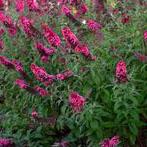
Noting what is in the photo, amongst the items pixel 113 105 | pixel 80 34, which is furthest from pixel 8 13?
pixel 113 105

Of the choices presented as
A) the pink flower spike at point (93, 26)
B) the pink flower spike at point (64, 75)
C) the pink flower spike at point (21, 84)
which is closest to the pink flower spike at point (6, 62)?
the pink flower spike at point (21, 84)

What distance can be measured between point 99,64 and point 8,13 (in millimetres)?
2739

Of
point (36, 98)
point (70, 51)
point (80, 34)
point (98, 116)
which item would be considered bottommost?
point (98, 116)

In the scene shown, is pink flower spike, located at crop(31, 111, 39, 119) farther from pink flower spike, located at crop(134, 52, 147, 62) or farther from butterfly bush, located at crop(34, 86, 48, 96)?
pink flower spike, located at crop(134, 52, 147, 62)

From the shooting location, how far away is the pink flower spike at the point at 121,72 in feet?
15.4

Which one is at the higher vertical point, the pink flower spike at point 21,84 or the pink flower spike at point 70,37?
the pink flower spike at point 70,37

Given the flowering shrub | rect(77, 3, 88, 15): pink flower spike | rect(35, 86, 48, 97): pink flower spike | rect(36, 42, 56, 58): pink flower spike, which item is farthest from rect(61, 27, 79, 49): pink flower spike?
rect(77, 3, 88, 15): pink flower spike

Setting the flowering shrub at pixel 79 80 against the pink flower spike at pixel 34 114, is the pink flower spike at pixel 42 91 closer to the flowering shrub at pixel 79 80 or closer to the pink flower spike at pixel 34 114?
the flowering shrub at pixel 79 80

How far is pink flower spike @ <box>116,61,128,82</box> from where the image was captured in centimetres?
470

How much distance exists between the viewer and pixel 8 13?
7.59 meters

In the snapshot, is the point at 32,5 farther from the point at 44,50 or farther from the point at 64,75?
the point at 64,75

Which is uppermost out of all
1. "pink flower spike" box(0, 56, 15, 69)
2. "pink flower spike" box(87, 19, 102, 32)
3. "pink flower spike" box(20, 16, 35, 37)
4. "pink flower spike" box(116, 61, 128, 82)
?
"pink flower spike" box(20, 16, 35, 37)

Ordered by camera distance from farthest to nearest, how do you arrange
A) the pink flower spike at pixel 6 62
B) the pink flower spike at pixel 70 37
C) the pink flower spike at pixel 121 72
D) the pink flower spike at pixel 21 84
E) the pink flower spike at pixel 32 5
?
the pink flower spike at pixel 32 5 → the pink flower spike at pixel 6 62 → the pink flower spike at pixel 21 84 → the pink flower spike at pixel 70 37 → the pink flower spike at pixel 121 72

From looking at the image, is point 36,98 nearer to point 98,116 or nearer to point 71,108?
point 71,108
